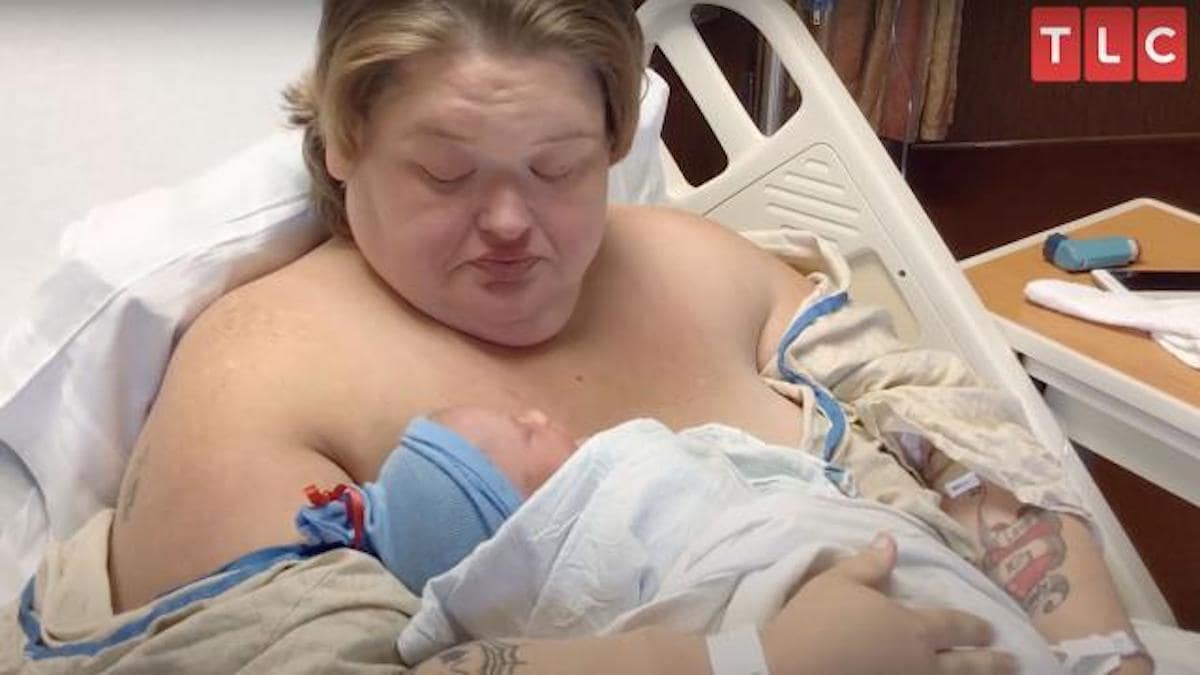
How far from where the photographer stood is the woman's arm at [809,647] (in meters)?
0.87

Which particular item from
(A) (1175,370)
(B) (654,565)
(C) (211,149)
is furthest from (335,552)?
(A) (1175,370)

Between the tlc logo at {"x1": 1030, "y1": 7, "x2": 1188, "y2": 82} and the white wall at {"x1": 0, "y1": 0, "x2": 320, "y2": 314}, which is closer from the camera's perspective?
the white wall at {"x1": 0, "y1": 0, "x2": 320, "y2": 314}

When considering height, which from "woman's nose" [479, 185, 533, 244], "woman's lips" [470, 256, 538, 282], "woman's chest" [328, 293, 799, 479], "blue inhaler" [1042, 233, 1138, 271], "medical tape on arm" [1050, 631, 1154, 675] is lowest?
"medical tape on arm" [1050, 631, 1154, 675]

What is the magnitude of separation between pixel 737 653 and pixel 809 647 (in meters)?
0.04

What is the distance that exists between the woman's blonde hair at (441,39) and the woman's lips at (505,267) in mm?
141

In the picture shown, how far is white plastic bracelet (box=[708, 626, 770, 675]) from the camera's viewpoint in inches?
34.2

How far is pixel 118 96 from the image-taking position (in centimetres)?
169

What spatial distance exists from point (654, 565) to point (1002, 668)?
241 mm

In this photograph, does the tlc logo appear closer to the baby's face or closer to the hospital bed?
the hospital bed

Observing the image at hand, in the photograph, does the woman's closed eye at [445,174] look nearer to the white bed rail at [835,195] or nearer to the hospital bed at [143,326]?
the hospital bed at [143,326]

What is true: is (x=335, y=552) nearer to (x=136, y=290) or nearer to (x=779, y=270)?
(x=136, y=290)

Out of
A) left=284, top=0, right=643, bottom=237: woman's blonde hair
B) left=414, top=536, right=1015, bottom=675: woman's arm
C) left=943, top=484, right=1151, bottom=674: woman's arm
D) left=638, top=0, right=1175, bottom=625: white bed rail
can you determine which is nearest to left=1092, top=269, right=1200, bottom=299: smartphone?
left=638, top=0, right=1175, bottom=625: white bed rail

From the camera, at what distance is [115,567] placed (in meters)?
1.08

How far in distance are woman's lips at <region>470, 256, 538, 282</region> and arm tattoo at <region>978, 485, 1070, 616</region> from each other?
1.54 ft
